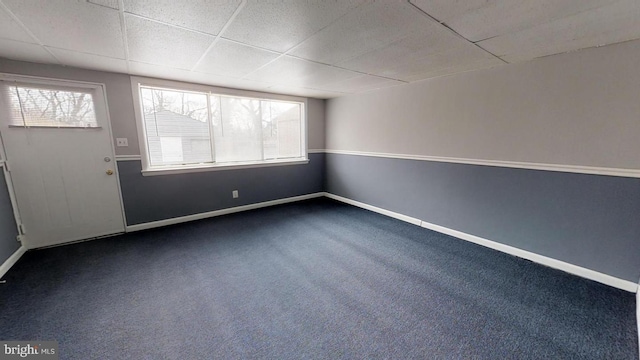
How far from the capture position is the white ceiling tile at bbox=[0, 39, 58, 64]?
2047 mm

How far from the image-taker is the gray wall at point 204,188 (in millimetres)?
3268

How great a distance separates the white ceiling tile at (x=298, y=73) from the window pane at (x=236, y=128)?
0.93 meters

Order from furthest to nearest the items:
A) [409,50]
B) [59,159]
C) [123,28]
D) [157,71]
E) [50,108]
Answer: [157,71] → [59,159] → [50,108] → [409,50] → [123,28]

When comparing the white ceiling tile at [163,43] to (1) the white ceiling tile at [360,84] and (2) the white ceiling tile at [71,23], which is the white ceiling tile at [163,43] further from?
(1) the white ceiling tile at [360,84]

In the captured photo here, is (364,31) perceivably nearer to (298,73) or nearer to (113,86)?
(298,73)

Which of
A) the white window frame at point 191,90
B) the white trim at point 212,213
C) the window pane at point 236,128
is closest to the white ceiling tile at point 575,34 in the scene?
the white window frame at point 191,90

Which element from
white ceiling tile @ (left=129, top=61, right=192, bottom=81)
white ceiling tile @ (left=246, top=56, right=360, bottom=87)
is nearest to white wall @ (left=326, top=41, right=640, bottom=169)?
white ceiling tile @ (left=246, top=56, right=360, bottom=87)

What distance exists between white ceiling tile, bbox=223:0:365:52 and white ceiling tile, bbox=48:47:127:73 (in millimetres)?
1589

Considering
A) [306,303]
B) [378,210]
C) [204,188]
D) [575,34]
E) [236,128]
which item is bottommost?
[306,303]

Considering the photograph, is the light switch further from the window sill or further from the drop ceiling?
the drop ceiling

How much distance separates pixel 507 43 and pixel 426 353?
242cm

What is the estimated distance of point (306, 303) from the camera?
1931mm

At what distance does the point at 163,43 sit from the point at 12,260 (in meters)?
2.72

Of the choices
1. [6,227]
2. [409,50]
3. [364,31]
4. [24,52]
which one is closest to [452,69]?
[409,50]
